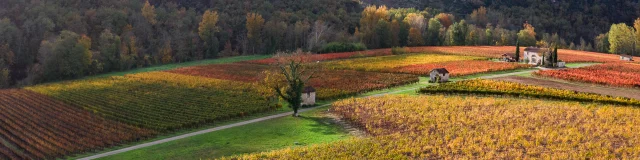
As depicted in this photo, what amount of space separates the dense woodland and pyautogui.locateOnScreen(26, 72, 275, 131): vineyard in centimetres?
1682

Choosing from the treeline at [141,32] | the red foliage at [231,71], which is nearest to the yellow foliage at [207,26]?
the treeline at [141,32]

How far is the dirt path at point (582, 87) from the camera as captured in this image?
164 ft

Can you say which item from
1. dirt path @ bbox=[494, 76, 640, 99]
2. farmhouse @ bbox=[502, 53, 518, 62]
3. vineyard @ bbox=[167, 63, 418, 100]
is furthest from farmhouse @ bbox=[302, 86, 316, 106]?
farmhouse @ bbox=[502, 53, 518, 62]

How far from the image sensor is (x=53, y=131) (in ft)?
141

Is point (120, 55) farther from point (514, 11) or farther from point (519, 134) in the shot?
point (514, 11)

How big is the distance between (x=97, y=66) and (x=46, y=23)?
2226 centimetres

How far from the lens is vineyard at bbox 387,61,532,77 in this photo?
224 ft

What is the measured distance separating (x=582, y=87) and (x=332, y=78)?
26.8 meters

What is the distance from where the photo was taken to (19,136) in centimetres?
4194

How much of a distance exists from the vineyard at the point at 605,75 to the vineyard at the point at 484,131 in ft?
39.6

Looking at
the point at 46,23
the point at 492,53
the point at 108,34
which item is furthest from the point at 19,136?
the point at 492,53

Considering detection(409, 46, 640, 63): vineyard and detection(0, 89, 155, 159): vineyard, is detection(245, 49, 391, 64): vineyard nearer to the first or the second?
detection(409, 46, 640, 63): vineyard

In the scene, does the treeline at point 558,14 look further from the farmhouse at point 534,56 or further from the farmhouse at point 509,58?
the farmhouse at point 534,56

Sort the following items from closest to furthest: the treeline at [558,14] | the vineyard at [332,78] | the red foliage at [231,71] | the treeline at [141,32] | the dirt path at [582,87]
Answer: the dirt path at [582,87] → the vineyard at [332,78] → the red foliage at [231,71] → the treeline at [141,32] → the treeline at [558,14]
